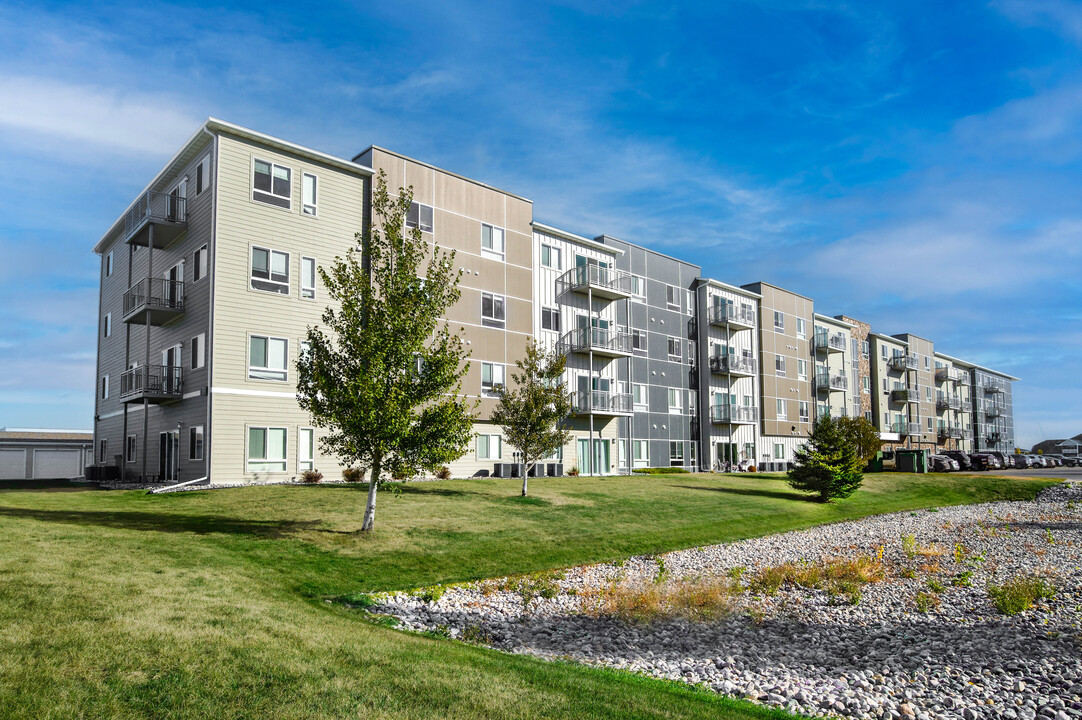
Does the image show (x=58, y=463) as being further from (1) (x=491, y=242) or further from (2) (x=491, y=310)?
(1) (x=491, y=242)

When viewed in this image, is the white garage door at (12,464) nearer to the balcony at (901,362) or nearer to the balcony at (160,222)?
the balcony at (160,222)

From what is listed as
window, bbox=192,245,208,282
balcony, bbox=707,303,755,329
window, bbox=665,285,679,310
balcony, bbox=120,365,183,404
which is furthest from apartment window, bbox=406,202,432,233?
balcony, bbox=707,303,755,329

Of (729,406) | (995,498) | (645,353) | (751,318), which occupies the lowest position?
(995,498)

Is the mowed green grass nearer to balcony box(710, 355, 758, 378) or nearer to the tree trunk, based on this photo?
the tree trunk

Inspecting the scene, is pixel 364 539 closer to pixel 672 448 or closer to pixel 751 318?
pixel 672 448

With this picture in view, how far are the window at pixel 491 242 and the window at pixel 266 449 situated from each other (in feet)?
46.3

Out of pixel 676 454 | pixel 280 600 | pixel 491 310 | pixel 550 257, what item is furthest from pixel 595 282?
pixel 280 600

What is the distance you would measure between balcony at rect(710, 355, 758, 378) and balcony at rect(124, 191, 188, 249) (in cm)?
3548

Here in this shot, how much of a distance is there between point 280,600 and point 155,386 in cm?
2142

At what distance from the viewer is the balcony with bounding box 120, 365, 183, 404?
94.2ft

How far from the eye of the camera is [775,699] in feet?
26.3

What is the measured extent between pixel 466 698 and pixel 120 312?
3843 cm

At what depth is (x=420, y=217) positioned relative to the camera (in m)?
34.2

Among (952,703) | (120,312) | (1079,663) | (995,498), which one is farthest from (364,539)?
(995,498)
